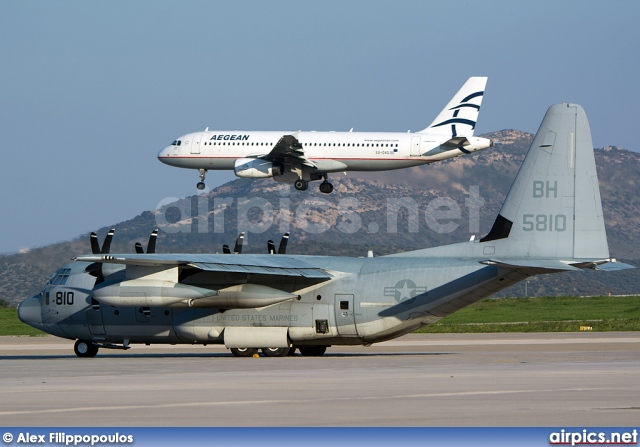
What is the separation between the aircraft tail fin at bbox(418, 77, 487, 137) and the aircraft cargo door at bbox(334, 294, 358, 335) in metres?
38.5

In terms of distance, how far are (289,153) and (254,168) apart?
7.13 feet

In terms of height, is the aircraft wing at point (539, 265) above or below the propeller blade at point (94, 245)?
below

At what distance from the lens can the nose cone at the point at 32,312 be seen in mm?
36066

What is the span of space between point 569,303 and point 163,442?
6443 cm

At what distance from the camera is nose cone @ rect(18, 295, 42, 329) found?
3607cm

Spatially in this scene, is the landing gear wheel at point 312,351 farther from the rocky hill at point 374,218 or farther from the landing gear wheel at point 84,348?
the rocky hill at point 374,218

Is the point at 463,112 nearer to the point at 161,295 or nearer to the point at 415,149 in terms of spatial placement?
the point at 415,149

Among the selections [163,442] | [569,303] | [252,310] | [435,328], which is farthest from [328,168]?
[163,442]

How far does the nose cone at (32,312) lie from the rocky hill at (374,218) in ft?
28.0

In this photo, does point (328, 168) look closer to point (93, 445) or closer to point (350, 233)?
point (350, 233)

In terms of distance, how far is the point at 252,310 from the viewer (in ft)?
111

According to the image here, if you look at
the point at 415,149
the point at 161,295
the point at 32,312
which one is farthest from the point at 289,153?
the point at 161,295

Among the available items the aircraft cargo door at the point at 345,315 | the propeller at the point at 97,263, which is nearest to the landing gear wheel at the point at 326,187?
the propeller at the point at 97,263

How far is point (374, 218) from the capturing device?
93312 millimetres
